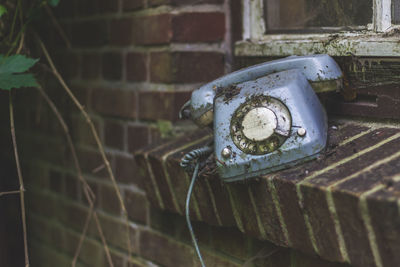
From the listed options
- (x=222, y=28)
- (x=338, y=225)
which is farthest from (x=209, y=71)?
(x=338, y=225)

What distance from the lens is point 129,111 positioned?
4.78 ft

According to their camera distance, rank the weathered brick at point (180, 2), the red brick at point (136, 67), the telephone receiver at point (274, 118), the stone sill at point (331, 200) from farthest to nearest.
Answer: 1. the red brick at point (136, 67)
2. the weathered brick at point (180, 2)
3. the telephone receiver at point (274, 118)
4. the stone sill at point (331, 200)

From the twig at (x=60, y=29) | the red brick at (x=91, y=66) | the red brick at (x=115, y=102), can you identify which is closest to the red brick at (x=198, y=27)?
the red brick at (x=115, y=102)

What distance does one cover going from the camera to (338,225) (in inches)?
34.4

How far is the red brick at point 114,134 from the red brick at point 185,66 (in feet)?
0.71

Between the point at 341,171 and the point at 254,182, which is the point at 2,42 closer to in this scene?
the point at 254,182

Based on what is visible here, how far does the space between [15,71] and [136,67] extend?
36 centimetres

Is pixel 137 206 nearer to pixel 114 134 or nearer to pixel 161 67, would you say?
pixel 114 134

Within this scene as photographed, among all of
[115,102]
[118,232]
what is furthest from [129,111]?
[118,232]

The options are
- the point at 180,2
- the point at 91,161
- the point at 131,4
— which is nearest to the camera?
the point at 180,2

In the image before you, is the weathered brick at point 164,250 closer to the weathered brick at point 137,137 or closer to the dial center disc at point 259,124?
the weathered brick at point 137,137

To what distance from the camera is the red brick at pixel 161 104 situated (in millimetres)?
1336

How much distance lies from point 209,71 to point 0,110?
79 centimetres

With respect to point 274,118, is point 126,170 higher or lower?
lower
